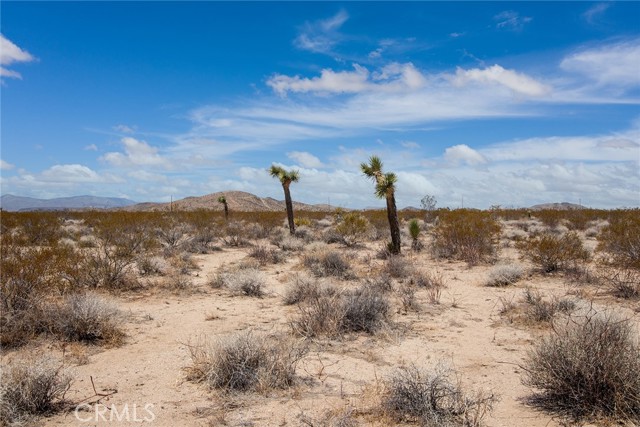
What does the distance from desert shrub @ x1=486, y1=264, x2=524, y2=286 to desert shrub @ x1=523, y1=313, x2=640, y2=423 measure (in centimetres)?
650

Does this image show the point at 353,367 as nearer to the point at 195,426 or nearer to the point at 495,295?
the point at 195,426

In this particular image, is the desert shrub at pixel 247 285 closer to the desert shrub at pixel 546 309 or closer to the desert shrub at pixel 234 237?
the desert shrub at pixel 546 309

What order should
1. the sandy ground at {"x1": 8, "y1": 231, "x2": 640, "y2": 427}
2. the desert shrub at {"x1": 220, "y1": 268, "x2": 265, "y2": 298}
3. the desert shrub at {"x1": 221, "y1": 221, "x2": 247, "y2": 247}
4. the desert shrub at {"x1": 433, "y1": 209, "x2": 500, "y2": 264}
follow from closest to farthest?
the sandy ground at {"x1": 8, "y1": 231, "x2": 640, "y2": 427} < the desert shrub at {"x1": 220, "y1": 268, "x2": 265, "y2": 298} < the desert shrub at {"x1": 433, "y1": 209, "x2": 500, "y2": 264} < the desert shrub at {"x1": 221, "y1": 221, "x2": 247, "y2": 247}

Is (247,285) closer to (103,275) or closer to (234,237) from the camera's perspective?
(103,275)

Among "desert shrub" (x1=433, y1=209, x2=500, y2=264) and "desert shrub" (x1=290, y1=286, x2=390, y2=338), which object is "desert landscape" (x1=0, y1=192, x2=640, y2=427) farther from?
"desert shrub" (x1=433, y1=209, x2=500, y2=264)

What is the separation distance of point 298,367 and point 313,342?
3.38ft

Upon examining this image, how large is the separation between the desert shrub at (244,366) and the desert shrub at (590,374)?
2887 millimetres

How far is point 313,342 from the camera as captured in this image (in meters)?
6.82

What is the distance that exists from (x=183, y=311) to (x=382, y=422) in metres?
5.86

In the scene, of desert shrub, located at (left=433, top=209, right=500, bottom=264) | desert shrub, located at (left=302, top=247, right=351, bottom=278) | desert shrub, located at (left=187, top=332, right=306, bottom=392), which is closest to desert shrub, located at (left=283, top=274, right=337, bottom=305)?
desert shrub, located at (left=302, top=247, right=351, bottom=278)

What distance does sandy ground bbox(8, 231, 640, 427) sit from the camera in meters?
4.61

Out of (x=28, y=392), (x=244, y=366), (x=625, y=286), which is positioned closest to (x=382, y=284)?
(x=625, y=286)

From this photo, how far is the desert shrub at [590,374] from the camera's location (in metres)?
4.23

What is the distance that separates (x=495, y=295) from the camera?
33.6 ft
